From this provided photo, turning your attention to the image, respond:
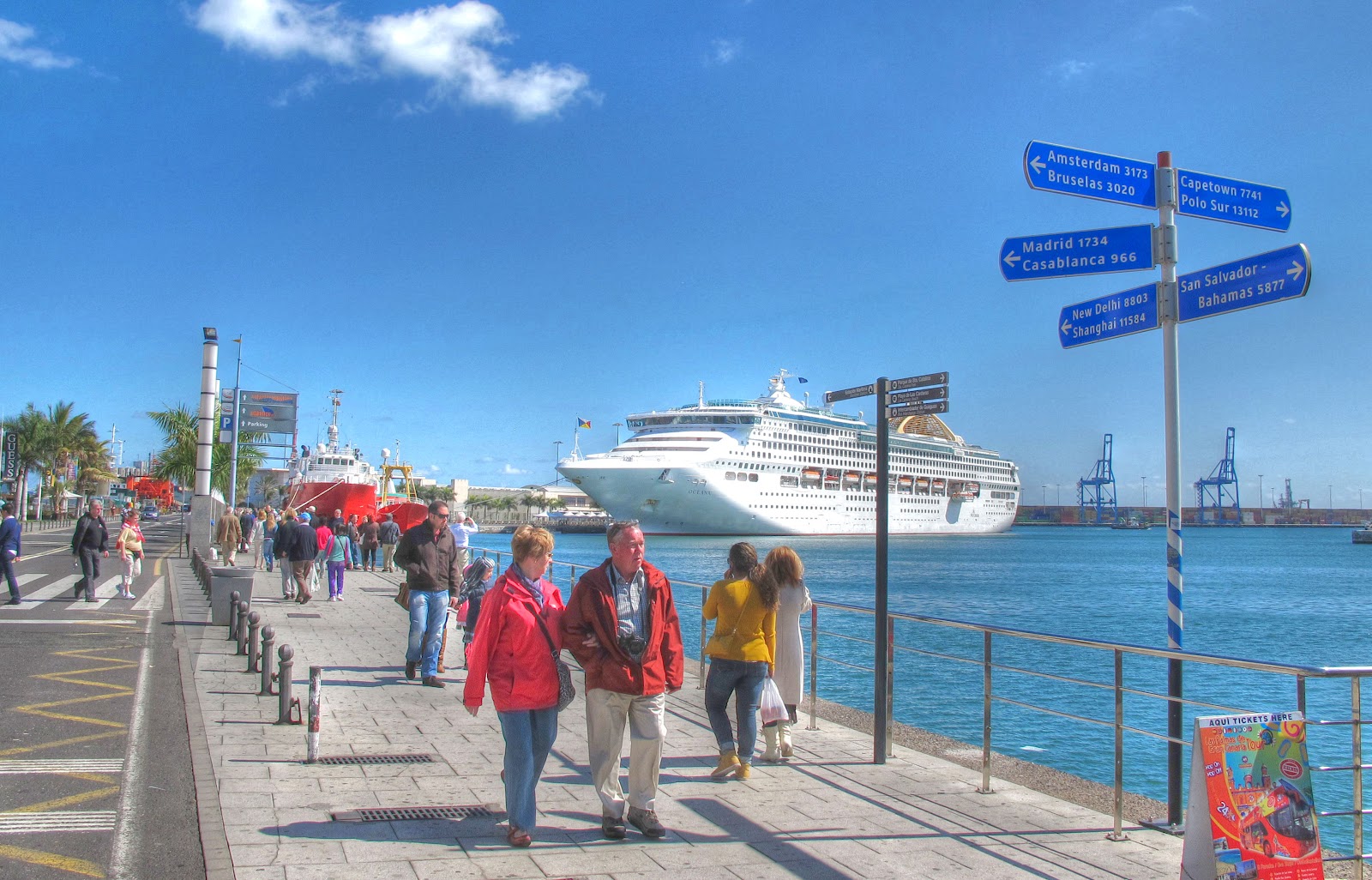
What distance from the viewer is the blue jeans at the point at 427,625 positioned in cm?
890

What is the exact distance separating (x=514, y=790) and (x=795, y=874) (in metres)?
1.29

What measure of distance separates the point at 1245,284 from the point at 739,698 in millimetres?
3465

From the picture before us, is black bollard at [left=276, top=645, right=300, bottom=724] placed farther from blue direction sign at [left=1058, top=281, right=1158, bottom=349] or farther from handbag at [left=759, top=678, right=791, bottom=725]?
blue direction sign at [left=1058, top=281, right=1158, bottom=349]

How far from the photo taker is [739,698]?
19.3 ft

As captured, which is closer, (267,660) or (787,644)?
(787,644)

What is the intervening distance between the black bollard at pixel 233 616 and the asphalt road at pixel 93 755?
66cm

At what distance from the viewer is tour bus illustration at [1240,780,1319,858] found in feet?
12.3

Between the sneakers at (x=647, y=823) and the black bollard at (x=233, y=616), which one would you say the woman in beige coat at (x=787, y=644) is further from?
the black bollard at (x=233, y=616)

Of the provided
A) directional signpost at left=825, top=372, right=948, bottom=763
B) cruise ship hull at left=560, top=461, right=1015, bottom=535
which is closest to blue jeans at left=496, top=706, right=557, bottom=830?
directional signpost at left=825, top=372, right=948, bottom=763

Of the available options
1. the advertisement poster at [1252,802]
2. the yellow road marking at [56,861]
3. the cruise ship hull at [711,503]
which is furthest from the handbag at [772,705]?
the cruise ship hull at [711,503]

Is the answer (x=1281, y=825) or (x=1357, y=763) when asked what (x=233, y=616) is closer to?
(x=1281, y=825)

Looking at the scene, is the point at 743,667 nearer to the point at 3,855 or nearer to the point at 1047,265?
the point at 1047,265

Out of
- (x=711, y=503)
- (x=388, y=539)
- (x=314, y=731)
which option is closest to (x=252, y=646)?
(x=314, y=731)

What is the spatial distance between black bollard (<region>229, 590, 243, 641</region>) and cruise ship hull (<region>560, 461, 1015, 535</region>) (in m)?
46.8
